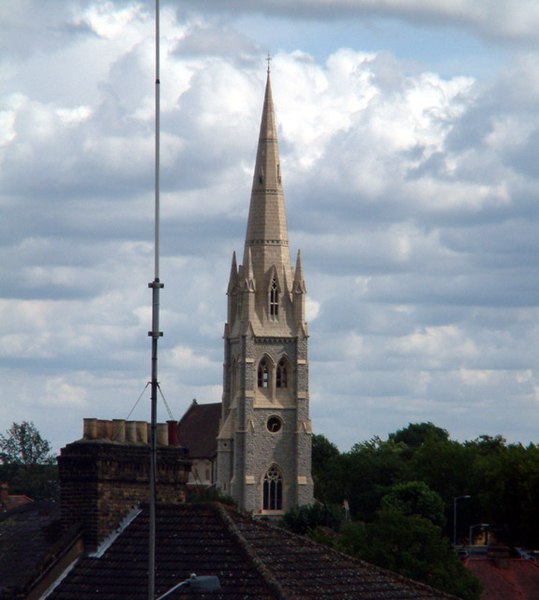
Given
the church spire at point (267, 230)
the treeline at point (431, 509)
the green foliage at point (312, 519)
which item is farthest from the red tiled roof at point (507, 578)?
the church spire at point (267, 230)

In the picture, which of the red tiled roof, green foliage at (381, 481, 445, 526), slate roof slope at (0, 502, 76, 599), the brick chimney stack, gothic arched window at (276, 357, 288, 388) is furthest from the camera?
gothic arched window at (276, 357, 288, 388)

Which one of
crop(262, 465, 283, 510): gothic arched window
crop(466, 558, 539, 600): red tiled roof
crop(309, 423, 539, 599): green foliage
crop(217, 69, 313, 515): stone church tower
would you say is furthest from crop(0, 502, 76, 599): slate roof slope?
crop(217, 69, 313, 515): stone church tower

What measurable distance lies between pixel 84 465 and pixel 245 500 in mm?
157694

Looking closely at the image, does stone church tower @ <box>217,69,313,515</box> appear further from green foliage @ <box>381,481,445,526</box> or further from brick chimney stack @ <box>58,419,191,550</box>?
brick chimney stack @ <box>58,419,191,550</box>

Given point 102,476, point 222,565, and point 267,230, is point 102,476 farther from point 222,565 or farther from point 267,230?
point 267,230

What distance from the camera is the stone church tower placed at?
194875mm

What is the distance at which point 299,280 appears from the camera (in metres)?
198

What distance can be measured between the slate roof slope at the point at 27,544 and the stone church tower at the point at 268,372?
157 metres

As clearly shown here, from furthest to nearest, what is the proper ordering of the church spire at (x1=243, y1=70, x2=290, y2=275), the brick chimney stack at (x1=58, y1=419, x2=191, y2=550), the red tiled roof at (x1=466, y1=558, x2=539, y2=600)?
the church spire at (x1=243, y1=70, x2=290, y2=275)
the red tiled roof at (x1=466, y1=558, x2=539, y2=600)
the brick chimney stack at (x1=58, y1=419, x2=191, y2=550)

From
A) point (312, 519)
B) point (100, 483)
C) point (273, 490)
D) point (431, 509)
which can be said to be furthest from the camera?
point (273, 490)

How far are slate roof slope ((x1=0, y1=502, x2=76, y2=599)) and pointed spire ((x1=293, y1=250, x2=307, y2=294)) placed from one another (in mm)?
159951

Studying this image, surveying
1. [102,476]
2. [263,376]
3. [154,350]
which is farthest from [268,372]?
[154,350]

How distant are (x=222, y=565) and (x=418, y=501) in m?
127

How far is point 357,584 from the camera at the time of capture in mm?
34500
